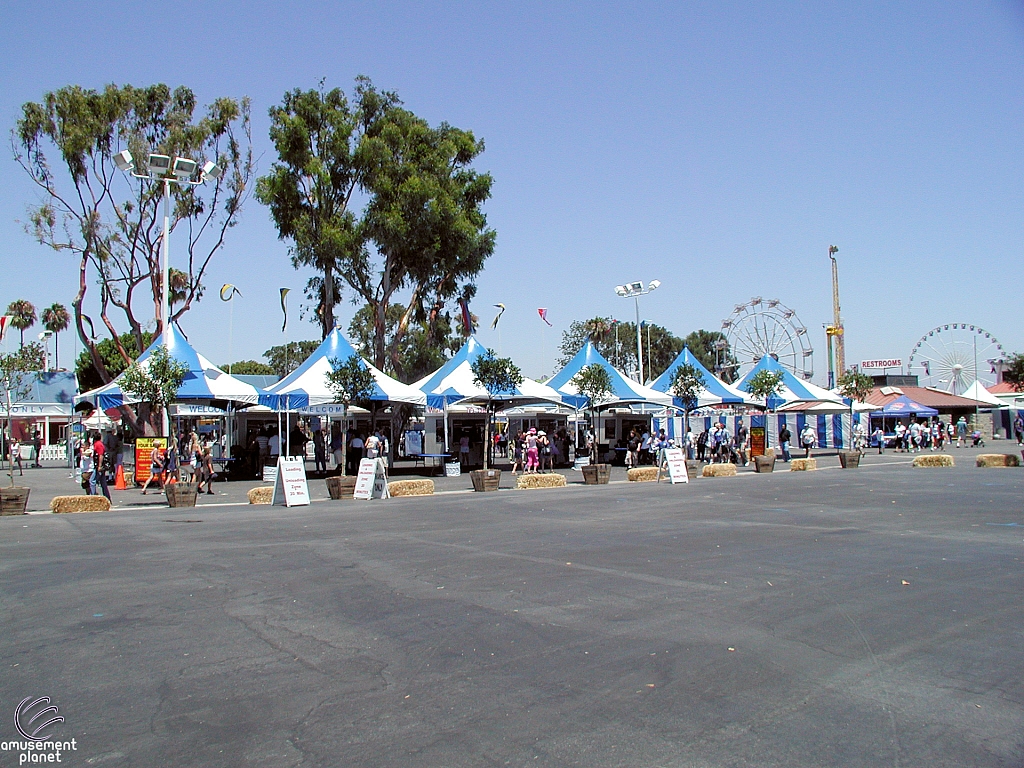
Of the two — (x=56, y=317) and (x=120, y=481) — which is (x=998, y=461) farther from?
(x=56, y=317)

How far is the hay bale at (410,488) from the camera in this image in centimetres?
2120

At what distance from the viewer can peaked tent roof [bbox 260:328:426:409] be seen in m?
28.3

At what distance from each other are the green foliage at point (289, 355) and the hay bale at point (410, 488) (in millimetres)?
66855

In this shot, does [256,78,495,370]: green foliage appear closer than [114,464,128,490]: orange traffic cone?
No

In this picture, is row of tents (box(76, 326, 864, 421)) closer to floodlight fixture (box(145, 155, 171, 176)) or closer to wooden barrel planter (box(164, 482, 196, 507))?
floodlight fixture (box(145, 155, 171, 176))

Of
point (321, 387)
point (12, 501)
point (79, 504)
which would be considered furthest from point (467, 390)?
point (12, 501)

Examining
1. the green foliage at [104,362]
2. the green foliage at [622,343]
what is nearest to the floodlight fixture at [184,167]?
the green foliage at [104,362]

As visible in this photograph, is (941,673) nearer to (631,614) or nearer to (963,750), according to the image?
(963,750)

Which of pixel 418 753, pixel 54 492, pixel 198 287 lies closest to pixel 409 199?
pixel 198 287

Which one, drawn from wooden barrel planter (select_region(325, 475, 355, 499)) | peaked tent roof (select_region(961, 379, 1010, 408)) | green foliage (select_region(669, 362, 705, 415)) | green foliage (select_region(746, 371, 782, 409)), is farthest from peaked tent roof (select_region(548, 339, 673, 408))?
peaked tent roof (select_region(961, 379, 1010, 408))

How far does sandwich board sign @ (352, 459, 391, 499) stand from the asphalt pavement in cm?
769

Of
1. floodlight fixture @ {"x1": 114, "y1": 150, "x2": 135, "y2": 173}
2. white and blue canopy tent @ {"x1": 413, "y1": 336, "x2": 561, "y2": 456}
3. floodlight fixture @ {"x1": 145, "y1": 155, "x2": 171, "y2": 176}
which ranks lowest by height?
white and blue canopy tent @ {"x1": 413, "y1": 336, "x2": 561, "y2": 456}

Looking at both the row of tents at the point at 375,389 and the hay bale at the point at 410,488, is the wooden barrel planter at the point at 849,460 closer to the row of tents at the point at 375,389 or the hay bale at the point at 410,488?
the row of tents at the point at 375,389

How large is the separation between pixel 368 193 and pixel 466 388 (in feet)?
38.3
